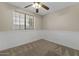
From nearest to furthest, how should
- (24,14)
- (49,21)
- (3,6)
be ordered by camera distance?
(3,6)
(24,14)
(49,21)

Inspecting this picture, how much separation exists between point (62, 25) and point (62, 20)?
0.41 feet

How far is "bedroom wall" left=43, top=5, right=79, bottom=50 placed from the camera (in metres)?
2.28

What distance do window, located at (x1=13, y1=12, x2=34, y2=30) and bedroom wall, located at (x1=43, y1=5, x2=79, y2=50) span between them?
338 millimetres

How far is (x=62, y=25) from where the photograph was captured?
7.56ft

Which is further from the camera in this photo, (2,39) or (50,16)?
(2,39)

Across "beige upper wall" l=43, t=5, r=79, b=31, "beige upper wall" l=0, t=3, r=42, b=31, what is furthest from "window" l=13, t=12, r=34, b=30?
"beige upper wall" l=43, t=5, r=79, b=31

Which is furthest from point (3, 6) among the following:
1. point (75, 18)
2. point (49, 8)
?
point (75, 18)

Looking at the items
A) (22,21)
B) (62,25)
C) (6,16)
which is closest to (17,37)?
(22,21)

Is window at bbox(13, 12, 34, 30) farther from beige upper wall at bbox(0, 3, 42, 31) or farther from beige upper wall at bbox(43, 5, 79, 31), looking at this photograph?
beige upper wall at bbox(43, 5, 79, 31)

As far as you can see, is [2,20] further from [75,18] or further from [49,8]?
[75,18]

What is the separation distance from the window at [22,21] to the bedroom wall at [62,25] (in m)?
0.34

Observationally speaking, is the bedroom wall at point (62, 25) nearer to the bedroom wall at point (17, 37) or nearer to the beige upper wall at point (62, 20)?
the beige upper wall at point (62, 20)

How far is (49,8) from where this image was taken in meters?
2.24

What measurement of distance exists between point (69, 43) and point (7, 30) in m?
1.67
